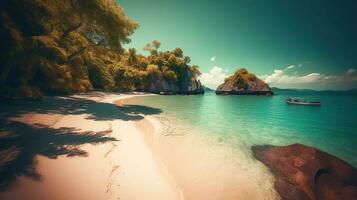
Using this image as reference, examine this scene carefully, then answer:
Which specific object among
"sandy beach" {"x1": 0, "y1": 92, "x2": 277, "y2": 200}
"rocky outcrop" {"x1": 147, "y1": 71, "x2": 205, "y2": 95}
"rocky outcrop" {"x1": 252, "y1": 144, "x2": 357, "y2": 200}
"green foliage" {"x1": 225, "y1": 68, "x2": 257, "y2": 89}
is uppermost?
"green foliage" {"x1": 225, "y1": 68, "x2": 257, "y2": 89}

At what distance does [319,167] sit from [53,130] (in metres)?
12.8

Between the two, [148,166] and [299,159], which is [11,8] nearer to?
[148,166]

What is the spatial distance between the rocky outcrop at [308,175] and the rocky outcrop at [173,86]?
183 feet

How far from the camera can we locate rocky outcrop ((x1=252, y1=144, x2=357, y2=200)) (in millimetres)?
5164

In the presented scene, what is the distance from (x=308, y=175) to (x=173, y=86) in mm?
65664

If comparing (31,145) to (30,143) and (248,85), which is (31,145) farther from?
(248,85)

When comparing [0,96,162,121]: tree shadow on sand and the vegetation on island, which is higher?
the vegetation on island

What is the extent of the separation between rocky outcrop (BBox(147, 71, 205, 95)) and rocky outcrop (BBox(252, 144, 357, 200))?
5590cm

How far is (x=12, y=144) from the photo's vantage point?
206 inches

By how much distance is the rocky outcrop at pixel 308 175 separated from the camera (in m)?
5.16

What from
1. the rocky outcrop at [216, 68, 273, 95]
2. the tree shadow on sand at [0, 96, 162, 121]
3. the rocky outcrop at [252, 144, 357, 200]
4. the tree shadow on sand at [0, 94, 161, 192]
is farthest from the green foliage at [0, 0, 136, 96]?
the rocky outcrop at [216, 68, 273, 95]

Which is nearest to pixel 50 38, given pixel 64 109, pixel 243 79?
pixel 64 109

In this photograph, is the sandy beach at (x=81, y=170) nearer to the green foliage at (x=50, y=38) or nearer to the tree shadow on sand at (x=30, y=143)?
the tree shadow on sand at (x=30, y=143)

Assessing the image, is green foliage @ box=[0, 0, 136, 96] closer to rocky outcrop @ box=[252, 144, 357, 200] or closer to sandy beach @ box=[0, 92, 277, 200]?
sandy beach @ box=[0, 92, 277, 200]
